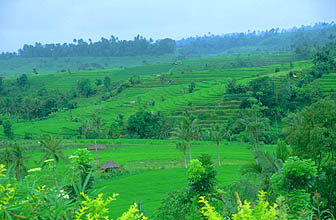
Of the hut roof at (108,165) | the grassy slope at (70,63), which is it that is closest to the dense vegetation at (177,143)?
the hut roof at (108,165)

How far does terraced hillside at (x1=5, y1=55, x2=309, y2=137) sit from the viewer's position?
45906mm

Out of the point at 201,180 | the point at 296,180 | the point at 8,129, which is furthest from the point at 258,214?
the point at 8,129

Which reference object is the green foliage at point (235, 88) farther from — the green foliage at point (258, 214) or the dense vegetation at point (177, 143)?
the green foliage at point (258, 214)

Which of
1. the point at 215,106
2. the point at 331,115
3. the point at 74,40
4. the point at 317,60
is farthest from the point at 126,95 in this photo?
the point at 74,40

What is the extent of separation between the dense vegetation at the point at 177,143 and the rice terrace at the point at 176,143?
5 centimetres

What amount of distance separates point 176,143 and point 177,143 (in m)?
2.33

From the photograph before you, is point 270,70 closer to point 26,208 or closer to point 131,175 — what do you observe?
point 131,175

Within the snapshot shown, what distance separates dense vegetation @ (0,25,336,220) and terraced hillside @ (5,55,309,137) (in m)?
0.21

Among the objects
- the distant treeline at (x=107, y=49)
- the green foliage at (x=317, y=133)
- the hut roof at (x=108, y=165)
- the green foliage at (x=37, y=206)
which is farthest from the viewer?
the distant treeline at (x=107, y=49)

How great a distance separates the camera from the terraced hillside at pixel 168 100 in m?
45.9

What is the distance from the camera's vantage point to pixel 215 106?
1829 inches

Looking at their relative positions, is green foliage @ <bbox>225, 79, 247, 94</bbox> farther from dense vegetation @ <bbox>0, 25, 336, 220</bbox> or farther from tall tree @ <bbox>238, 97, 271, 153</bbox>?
tall tree @ <bbox>238, 97, 271, 153</bbox>

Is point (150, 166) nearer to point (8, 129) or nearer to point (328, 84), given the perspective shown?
point (8, 129)

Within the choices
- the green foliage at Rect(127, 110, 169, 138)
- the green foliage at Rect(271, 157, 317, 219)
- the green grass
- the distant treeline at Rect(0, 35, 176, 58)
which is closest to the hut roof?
the green grass
